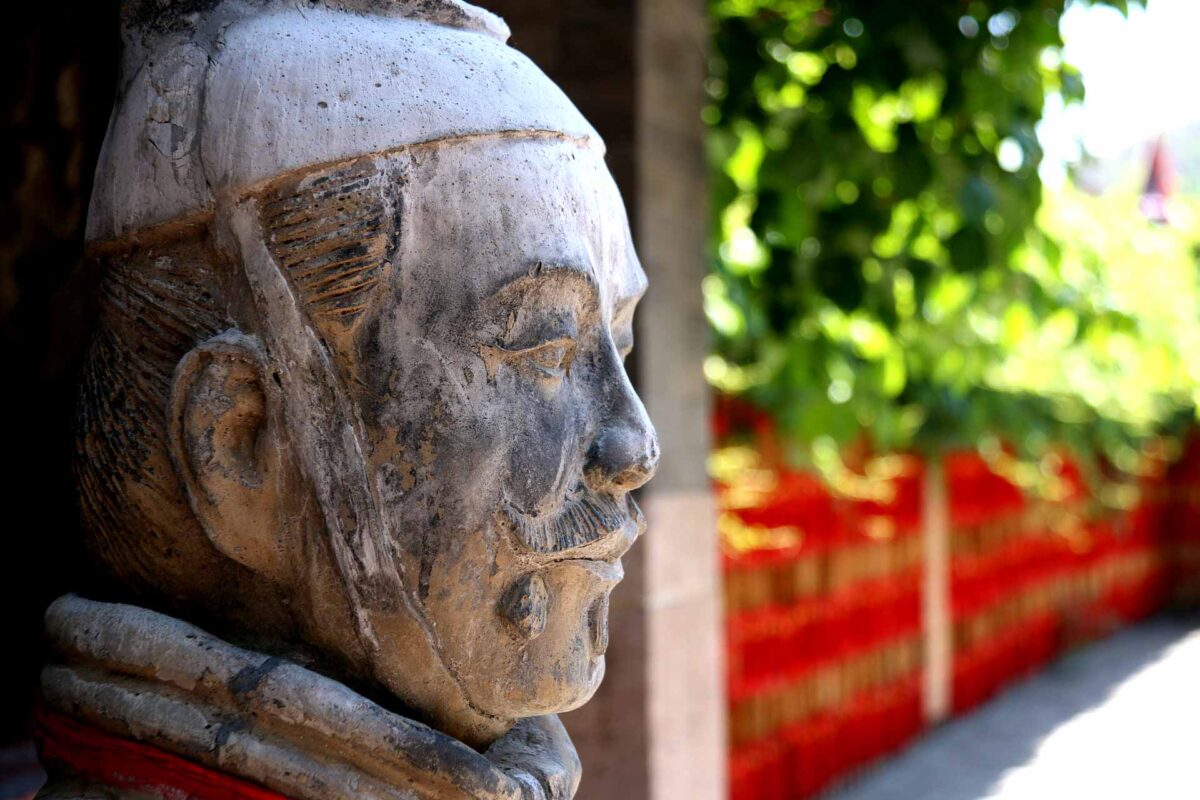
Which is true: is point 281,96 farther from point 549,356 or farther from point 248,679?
point 248,679

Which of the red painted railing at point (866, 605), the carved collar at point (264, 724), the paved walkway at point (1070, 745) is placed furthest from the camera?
the paved walkway at point (1070, 745)

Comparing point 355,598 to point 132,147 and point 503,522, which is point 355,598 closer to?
point 503,522

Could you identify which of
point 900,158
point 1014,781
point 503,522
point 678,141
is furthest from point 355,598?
point 1014,781

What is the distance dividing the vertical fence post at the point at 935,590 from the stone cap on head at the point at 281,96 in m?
6.03

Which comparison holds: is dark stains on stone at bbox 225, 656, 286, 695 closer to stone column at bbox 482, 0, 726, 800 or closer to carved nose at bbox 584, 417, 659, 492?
carved nose at bbox 584, 417, 659, 492

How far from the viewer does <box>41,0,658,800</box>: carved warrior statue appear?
1.22m

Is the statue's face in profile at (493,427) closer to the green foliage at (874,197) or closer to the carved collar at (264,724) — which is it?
the carved collar at (264,724)

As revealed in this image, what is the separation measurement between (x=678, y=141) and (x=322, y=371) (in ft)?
6.06

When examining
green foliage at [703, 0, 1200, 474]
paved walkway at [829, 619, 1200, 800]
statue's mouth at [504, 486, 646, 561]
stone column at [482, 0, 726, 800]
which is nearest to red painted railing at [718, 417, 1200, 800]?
paved walkway at [829, 619, 1200, 800]

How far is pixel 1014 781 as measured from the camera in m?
6.24

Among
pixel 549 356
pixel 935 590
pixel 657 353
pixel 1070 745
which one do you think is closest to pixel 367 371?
pixel 549 356

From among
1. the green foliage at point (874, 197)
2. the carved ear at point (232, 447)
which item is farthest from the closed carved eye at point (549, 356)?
the green foliage at point (874, 197)

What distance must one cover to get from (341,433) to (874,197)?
2527mm

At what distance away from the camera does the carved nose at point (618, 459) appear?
127 centimetres
